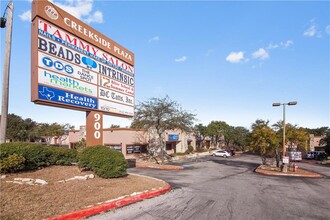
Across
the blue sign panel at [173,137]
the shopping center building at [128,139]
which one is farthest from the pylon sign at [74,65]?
the blue sign panel at [173,137]

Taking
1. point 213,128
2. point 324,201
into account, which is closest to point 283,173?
point 324,201

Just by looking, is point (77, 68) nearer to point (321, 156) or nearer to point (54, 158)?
point (54, 158)

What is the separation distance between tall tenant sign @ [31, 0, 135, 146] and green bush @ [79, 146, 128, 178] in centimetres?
161

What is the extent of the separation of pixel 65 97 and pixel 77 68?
68.8 inches

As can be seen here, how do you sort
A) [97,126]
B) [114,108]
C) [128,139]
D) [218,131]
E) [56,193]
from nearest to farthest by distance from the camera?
[56,193], [97,126], [114,108], [128,139], [218,131]

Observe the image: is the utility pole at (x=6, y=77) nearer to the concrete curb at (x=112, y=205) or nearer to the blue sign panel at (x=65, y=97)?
the blue sign panel at (x=65, y=97)

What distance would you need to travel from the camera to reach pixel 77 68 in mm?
13523

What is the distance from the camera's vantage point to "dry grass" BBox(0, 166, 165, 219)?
703 centimetres

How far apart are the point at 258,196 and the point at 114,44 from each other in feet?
38.8

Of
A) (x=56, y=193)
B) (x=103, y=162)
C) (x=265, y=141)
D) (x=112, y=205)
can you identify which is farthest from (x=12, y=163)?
(x=265, y=141)

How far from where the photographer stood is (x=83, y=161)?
1302 cm

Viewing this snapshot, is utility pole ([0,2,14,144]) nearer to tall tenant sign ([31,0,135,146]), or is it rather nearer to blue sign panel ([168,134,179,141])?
tall tenant sign ([31,0,135,146])

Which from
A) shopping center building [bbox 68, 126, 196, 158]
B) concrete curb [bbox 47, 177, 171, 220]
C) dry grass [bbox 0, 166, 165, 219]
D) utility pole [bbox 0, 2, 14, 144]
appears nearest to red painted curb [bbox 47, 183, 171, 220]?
concrete curb [bbox 47, 177, 171, 220]

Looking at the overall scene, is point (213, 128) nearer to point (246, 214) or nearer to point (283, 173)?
point (283, 173)
